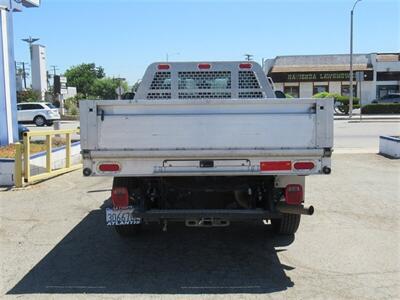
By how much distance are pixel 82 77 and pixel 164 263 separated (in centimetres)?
10665

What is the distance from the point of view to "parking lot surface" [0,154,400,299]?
4.86 meters

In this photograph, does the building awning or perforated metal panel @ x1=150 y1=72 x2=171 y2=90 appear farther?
the building awning

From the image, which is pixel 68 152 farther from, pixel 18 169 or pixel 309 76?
pixel 309 76

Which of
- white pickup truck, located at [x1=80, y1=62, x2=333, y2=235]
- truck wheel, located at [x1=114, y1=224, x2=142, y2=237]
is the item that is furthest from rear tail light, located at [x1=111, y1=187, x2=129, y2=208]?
truck wheel, located at [x1=114, y1=224, x2=142, y2=237]

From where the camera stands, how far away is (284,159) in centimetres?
521

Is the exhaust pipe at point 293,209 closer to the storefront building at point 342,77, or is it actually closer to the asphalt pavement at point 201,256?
the asphalt pavement at point 201,256

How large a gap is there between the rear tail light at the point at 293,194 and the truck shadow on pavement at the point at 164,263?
2.24 feet

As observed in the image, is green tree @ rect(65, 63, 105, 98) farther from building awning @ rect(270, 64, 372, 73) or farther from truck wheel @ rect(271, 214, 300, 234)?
truck wheel @ rect(271, 214, 300, 234)

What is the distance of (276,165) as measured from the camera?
17.1 feet

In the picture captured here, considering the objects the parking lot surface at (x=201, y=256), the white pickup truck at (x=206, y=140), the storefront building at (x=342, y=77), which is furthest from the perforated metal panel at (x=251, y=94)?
the storefront building at (x=342, y=77)

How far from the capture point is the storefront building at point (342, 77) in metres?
59.2

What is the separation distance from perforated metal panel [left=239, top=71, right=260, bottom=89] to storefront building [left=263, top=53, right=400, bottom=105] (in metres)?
→ 52.4

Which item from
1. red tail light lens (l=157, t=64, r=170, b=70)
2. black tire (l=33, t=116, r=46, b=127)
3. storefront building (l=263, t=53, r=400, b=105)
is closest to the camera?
red tail light lens (l=157, t=64, r=170, b=70)

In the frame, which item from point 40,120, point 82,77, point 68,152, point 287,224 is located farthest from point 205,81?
point 82,77
